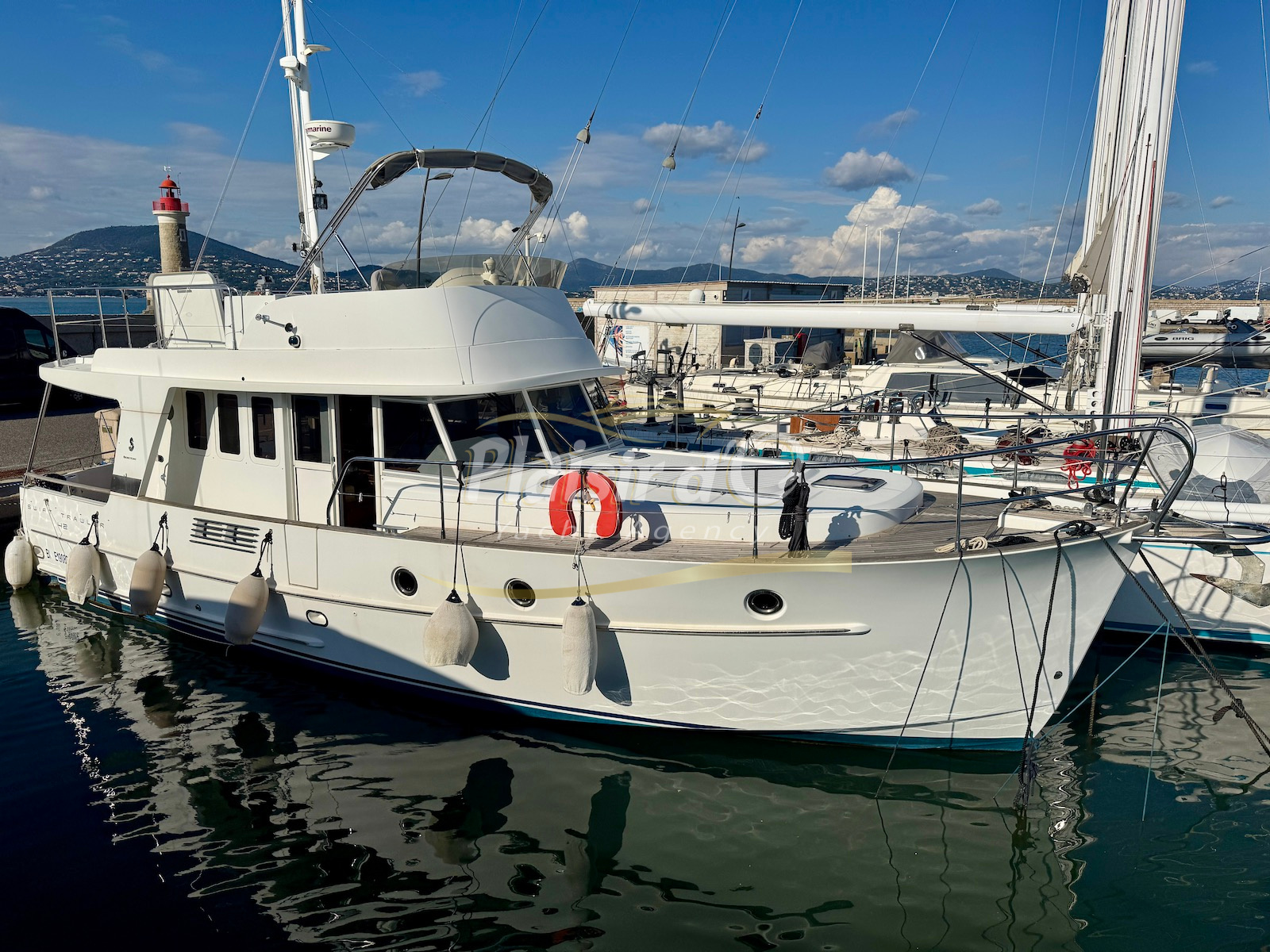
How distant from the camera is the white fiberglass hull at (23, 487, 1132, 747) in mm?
6246

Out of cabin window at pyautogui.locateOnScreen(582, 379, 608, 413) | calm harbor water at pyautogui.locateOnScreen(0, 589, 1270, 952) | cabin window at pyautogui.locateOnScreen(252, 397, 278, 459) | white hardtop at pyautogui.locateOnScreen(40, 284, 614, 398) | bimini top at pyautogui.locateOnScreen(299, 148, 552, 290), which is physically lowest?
calm harbor water at pyautogui.locateOnScreen(0, 589, 1270, 952)

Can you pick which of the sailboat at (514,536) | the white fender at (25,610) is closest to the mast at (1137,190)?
the sailboat at (514,536)

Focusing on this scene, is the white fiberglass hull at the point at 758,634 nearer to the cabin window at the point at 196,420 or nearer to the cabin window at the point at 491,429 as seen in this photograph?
the cabin window at the point at 491,429

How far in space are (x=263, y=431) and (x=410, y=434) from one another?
1.92 meters

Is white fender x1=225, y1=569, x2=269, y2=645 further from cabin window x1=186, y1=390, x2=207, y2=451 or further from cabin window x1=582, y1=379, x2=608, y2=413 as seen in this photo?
cabin window x1=582, y1=379, x2=608, y2=413

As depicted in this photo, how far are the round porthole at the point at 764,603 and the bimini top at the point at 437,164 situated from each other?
18.0ft

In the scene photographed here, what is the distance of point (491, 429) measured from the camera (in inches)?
318

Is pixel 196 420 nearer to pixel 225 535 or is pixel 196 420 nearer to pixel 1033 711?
pixel 225 535

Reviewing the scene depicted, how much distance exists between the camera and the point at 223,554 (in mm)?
8641

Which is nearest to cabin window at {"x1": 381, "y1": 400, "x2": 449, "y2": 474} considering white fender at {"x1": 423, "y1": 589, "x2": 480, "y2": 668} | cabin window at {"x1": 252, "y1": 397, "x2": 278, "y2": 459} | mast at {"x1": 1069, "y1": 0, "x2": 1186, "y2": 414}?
cabin window at {"x1": 252, "y1": 397, "x2": 278, "y2": 459}

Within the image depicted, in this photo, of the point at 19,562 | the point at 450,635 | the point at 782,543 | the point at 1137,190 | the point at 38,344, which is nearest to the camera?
the point at 782,543

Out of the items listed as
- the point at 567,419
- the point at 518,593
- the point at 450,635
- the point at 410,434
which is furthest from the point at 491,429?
the point at 450,635

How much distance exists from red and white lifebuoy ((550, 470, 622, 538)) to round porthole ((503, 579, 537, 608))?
22.0 inches

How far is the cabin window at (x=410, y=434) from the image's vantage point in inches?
311
